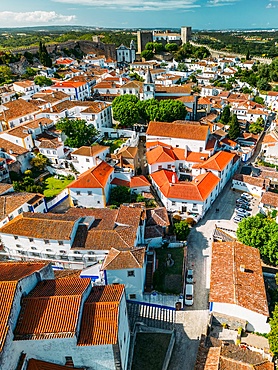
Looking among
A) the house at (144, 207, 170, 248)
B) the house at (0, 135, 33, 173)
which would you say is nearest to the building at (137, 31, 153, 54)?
the house at (0, 135, 33, 173)

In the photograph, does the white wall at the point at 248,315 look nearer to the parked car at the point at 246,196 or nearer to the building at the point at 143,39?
the parked car at the point at 246,196

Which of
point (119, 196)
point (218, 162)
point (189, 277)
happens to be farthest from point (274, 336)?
point (218, 162)

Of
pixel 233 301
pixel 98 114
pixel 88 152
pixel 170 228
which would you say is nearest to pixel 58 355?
pixel 233 301

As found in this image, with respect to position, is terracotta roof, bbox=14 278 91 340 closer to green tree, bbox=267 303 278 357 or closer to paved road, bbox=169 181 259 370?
paved road, bbox=169 181 259 370

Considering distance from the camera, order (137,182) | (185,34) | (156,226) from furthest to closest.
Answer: (185,34) < (137,182) < (156,226)

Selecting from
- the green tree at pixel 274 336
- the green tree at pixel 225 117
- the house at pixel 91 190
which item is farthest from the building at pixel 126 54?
the green tree at pixel 274 336

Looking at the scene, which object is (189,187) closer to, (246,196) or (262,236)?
(246,196)
